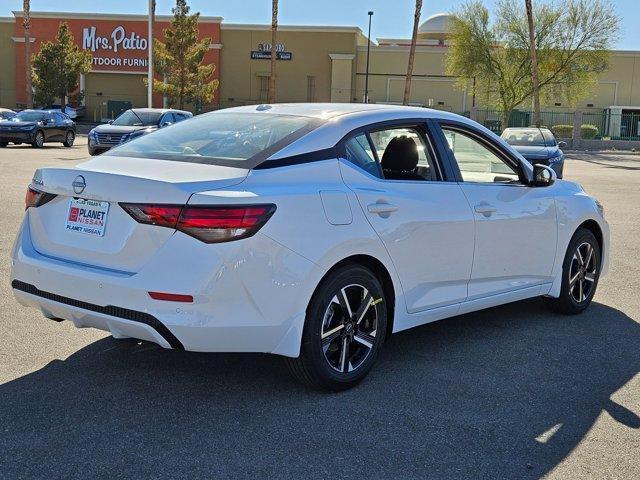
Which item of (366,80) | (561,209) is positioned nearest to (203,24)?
(366,80)

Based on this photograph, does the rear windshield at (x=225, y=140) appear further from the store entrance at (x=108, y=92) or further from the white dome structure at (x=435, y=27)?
the white dome structure at (x=435, y=27)

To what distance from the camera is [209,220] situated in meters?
3.67

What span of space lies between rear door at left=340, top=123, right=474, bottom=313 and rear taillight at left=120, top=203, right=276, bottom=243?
0.80 meters

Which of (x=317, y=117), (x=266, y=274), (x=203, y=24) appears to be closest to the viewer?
(x=266, y=274)

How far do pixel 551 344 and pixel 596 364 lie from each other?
469 millimetres

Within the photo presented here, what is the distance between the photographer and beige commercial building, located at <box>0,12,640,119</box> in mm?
56312

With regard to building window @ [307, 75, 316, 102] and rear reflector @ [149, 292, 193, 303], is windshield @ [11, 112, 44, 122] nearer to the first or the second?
rear reflector @ [149, 292, 193, 303]

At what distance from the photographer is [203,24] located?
184ft

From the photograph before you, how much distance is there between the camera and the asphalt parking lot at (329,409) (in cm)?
347

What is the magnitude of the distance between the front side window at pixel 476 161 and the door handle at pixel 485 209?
211 mm

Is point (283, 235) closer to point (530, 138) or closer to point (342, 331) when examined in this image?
point (342, 331)

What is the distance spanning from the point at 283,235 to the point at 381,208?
Result: 80 centimetres

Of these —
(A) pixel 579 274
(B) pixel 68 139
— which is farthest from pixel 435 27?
(A) pixel 579 274

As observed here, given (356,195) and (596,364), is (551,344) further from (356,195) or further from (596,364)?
(356,195)
